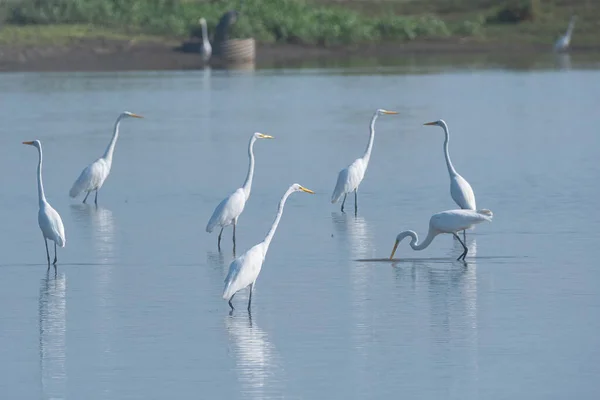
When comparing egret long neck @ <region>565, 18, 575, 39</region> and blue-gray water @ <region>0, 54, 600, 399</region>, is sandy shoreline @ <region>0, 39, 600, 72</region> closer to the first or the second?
egret long neck @ <region>565, 18, 575, 39</region>

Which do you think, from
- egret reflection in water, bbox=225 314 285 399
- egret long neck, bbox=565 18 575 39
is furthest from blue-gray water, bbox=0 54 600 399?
egret long neck, bbox=565 18 575 39

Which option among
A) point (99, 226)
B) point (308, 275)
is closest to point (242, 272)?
point (308, 275)

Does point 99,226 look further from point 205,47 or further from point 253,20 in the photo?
point 253,20

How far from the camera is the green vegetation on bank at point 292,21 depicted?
45562 mm

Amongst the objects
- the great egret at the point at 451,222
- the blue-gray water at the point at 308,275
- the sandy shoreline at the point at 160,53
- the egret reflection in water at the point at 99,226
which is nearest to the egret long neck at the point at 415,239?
the great egret at the point at 451,222

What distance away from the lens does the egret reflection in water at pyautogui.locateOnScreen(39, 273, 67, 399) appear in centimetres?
864

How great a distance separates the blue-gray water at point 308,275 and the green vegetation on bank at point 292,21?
797 inches

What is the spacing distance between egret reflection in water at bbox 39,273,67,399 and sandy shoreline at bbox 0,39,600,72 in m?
29.3

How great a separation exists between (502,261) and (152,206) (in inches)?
206

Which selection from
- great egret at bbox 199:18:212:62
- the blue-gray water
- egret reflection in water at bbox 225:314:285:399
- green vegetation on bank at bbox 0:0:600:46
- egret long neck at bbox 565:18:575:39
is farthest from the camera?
egret long neck at bbox 565:18:575:39

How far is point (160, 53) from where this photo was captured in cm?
4412

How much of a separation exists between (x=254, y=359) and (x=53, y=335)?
1621 millimetres

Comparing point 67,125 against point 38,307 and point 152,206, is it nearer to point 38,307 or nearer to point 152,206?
point 152,206

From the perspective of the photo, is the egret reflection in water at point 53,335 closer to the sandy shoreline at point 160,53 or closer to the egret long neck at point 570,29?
the sandy shoreline at point 160,53
